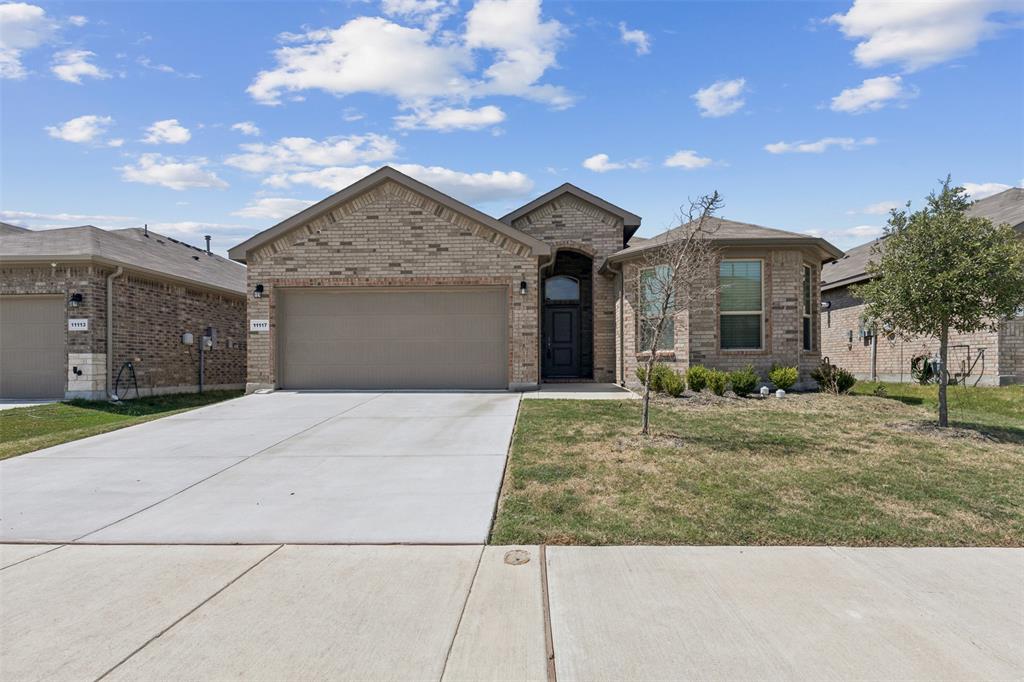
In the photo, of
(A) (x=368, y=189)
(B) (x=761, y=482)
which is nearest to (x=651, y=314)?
(A) (x=368, y=189)

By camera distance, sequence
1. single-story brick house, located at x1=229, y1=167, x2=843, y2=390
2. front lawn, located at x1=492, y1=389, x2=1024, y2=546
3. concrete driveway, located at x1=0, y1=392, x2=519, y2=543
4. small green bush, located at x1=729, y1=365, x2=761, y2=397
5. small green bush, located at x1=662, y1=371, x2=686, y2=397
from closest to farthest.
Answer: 1. front lawn, located at x1=492, y1=389, x2=1024, y2=546
2. concrete driveway, located at x1=0, y1=392, x2=519, y2=543
3. small green bush, located at x1=662, y1=371, x2=686, y2=397
4. small green bush, located at x1=729, y1=365, x2=761, y2=397
5. single-story brick house, located at x1=229, y1=167, x2=843, y2=390

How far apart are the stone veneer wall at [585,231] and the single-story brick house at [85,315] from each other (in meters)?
10.3

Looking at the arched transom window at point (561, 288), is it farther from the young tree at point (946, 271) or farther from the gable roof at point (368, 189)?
the young tree at point (946, 271)

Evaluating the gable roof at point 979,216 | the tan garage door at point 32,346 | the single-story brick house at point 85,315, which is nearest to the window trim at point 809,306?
the gable roof at point 979,216

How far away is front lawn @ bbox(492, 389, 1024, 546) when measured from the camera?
4582 millimetres

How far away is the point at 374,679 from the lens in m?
2.71

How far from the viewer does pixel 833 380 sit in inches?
518

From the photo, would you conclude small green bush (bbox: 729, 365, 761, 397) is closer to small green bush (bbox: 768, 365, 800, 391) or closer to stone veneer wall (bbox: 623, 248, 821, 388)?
small green bush (bbox: 768, 365, 800, 391)

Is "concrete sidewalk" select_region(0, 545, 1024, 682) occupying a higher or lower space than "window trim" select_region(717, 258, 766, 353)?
lower

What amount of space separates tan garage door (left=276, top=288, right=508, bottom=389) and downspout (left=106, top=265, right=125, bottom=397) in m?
4.24

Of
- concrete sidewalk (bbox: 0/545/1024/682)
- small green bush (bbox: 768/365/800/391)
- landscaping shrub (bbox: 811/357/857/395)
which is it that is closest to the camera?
concrete sidewalk (bbox: 0/545/1024/682)

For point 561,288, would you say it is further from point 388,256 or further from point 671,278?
point 671,278

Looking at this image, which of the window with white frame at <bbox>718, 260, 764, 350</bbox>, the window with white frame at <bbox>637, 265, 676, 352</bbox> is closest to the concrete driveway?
the window with white frame at <bbox>637, 265, 676, 352</bbox>

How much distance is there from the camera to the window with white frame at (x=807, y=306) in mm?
14078
